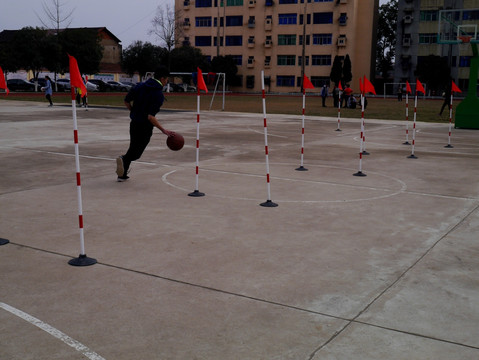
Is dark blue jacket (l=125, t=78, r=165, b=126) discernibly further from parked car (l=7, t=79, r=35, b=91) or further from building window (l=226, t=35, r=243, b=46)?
building window (l=226, t=35, r=243, b=46)

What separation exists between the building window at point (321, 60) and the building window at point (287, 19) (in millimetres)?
7183

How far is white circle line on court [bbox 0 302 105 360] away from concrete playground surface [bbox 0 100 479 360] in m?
0.02

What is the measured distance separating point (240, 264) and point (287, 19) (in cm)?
8911

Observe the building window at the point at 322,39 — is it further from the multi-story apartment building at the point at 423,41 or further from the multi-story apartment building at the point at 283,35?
the multi-story apartment building at the point at 423,41

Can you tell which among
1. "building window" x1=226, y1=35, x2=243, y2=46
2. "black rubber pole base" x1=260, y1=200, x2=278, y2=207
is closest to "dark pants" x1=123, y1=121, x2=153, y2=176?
"black rubber pole base" x1=260, y1=200, x2=278, y2=207

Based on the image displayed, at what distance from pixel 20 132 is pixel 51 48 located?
53745 millimetres

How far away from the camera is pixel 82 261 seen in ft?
18.2

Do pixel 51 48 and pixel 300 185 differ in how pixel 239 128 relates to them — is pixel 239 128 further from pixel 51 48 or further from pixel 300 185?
pixel 51 48

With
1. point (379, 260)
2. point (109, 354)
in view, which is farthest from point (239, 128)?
point (109, 354)

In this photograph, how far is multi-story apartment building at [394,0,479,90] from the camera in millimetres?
77969

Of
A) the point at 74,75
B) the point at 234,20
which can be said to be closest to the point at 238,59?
the point at 234,20

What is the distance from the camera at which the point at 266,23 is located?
90562 millimetres

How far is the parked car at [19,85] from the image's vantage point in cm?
6619

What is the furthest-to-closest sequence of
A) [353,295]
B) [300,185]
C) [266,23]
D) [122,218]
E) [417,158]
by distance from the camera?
[266,23] < [417,158] < [300,185] < [122,218] < [353,295]
